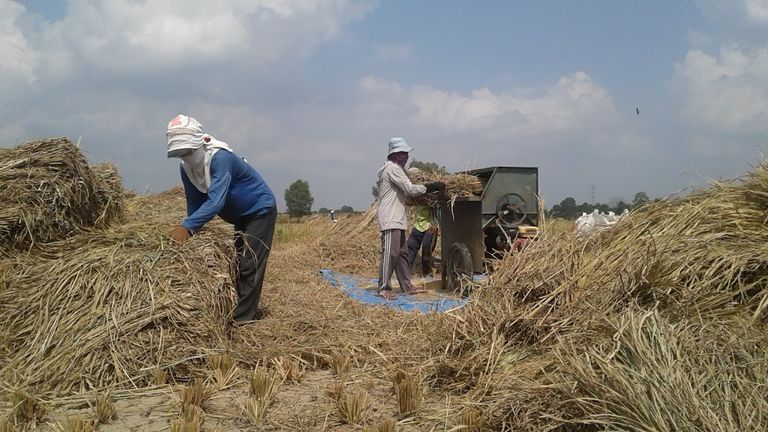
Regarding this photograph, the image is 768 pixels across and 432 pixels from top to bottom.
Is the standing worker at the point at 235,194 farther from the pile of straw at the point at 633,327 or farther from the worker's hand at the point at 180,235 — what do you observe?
the pile of straw at the point at 633,327

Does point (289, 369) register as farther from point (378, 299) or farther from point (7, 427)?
point (378, 299)

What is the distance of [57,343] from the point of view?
3418mm

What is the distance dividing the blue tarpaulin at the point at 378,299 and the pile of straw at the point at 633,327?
0.95 meters

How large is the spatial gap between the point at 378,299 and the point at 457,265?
110cm

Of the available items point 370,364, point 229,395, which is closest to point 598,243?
point 370,364

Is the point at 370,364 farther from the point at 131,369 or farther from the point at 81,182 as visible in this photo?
the point at 81,182

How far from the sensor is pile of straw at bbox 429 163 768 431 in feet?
6.93

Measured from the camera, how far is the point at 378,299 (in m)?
6.70

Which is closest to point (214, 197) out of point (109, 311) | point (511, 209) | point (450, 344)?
point (109, 311)

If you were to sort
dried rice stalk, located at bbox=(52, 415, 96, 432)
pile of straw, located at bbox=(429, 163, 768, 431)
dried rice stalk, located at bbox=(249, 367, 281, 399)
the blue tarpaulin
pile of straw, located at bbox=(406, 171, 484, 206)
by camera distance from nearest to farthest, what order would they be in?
pile of straw, located at bbox=(429, 163, 768, 431), dried rice stalk, located at bbox=(52, 415, 96, 432), dried rice stalk, located at bbox=(249, 367, 281, 399), the blue tarpaulin, pile of straw, located at bbox=(406, 171, 484, 206)

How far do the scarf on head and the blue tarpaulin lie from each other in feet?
6.73

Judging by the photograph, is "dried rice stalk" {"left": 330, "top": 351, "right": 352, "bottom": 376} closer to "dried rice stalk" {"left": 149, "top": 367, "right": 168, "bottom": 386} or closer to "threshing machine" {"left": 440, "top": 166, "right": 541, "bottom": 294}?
"dried rice stalk" {"left": 149, "top": 367, "right": 168, "bottom": 386}

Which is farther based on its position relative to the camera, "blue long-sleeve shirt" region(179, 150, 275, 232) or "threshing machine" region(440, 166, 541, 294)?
"threshing machine" region(440, 166, 541, 294)

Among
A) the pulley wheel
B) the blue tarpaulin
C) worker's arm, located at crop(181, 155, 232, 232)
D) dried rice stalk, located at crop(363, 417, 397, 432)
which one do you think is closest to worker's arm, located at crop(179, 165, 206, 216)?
worker's arm, located at crop(181, 155, 232, 232)
